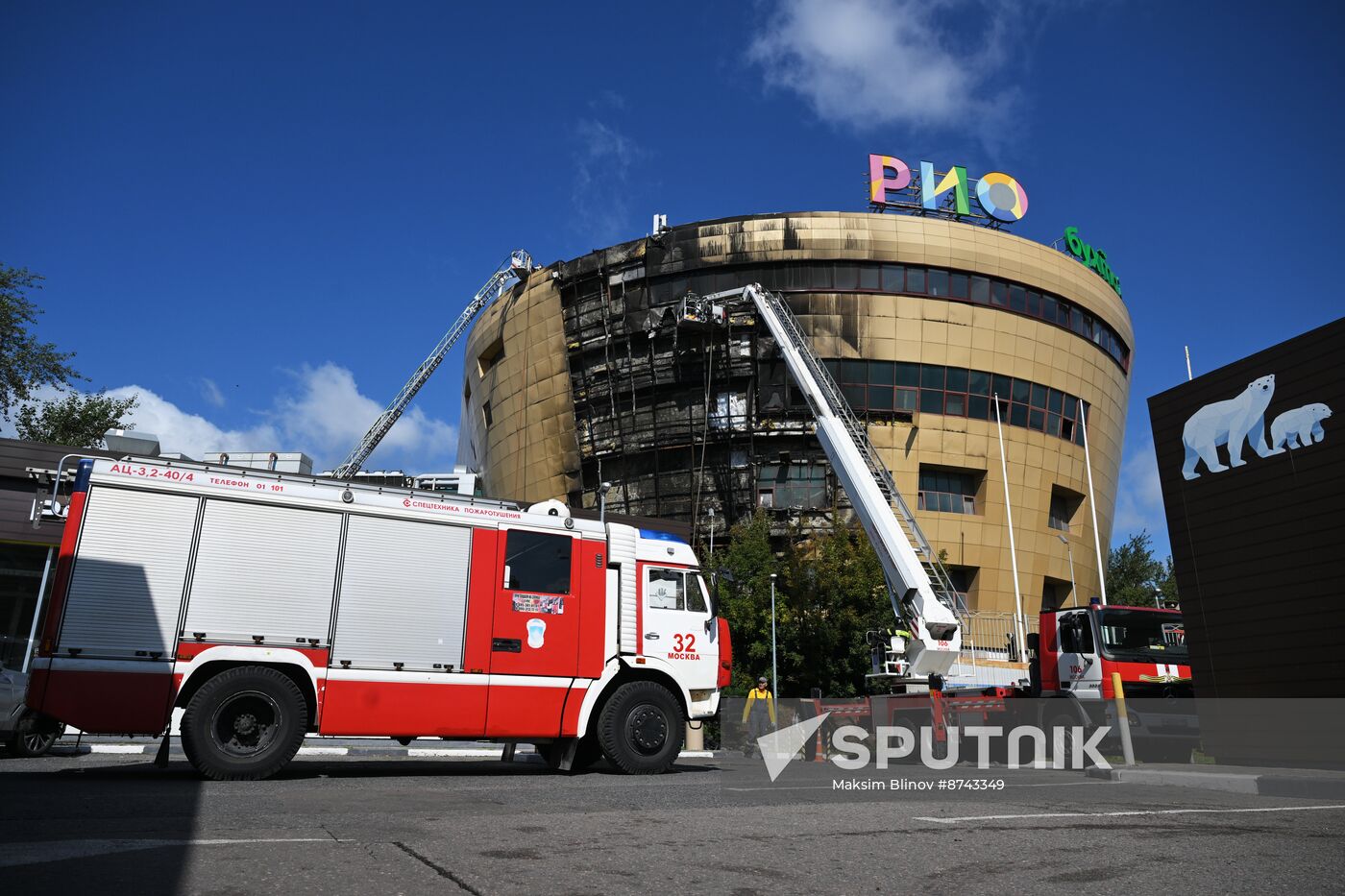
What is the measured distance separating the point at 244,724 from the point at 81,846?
5634 mm

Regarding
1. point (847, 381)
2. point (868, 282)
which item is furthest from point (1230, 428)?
point (868, 282)

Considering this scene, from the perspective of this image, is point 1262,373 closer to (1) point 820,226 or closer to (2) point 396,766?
(2) point 396,766

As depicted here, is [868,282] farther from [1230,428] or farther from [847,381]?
[1230,428]

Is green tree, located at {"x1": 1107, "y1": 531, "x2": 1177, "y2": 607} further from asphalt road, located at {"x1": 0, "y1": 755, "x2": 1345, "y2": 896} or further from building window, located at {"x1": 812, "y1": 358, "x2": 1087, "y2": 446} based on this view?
asphalt road, located at {"x1": 0, "y1": 755, "x2": 1345, "y2": 896}

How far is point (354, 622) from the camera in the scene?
11547 mm

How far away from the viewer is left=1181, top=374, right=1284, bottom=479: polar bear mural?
15.6 m

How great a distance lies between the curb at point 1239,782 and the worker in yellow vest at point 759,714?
8375mm

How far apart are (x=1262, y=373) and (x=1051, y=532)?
3001cm

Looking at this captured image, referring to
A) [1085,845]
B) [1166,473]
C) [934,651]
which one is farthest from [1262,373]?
[1085,845]

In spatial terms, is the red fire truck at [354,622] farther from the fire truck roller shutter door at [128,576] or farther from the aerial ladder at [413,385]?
the aerial ladder at [413,385]

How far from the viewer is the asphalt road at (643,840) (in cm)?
453

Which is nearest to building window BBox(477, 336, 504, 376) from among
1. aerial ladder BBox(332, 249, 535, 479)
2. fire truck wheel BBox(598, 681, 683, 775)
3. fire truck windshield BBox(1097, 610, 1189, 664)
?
aerial ladder BBox(332, 249, 535, 479)

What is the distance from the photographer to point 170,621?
1063 centimetres

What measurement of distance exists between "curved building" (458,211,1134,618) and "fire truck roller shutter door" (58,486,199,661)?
3159 centimetres
